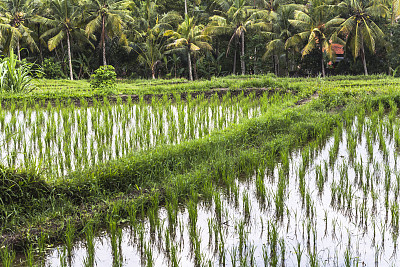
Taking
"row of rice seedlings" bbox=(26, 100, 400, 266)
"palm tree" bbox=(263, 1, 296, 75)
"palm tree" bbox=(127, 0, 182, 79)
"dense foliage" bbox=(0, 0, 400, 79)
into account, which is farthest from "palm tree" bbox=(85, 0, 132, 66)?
"row of rice seedlings" bbox=(26, 100, 400, 266)

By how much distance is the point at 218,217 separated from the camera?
308cm

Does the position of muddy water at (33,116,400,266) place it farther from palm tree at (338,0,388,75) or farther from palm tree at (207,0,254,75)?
palm tree at (207,0,254,75)

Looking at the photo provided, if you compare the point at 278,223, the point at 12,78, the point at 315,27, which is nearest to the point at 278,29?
the point at 315,27

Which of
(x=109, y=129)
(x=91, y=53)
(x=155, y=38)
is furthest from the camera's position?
(x=91, y=53)

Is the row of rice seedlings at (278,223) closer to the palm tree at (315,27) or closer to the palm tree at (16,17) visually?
the palm tree at (315,27)

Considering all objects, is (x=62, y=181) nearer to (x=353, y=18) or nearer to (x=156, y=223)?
(x=156, y=223)

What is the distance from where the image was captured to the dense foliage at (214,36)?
18.9 m

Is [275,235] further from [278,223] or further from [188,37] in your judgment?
[188,37]

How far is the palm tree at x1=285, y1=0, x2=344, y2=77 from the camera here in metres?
18.8

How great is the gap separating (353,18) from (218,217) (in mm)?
17831

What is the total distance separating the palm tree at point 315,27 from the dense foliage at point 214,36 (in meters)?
0.05

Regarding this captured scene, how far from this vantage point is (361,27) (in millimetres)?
18297

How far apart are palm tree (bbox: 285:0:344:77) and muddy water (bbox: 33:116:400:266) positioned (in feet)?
53.2

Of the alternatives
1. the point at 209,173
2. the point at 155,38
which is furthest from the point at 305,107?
the point at 155,38
